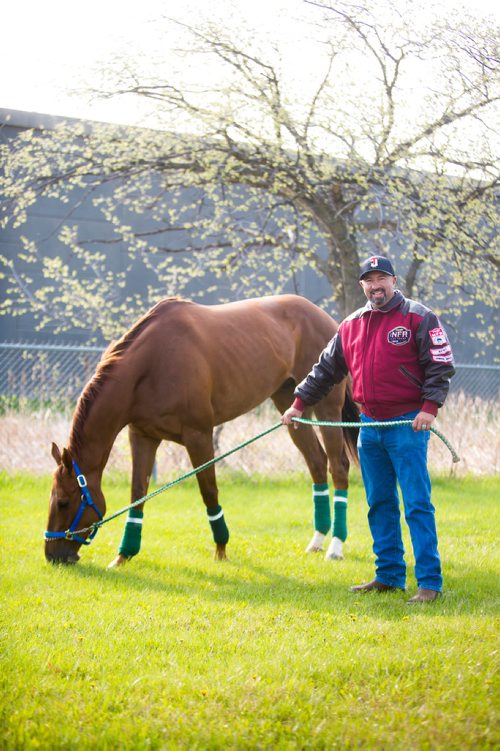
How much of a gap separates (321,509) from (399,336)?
248cm

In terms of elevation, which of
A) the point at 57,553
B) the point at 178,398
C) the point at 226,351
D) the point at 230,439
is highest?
the point at 226,351

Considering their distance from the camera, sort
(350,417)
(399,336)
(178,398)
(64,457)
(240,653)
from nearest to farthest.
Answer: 1. (240,653)
2. (399,336)
3. (64,457)
4. (178,398)
5. (350,417)

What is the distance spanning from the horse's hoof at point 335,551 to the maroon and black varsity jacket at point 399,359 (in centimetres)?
174

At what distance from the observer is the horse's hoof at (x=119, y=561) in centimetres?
604

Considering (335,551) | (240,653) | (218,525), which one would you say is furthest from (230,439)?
(240,653)

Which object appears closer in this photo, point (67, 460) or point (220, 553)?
point (67, 460)

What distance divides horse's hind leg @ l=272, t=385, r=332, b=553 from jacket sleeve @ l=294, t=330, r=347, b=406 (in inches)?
64.8

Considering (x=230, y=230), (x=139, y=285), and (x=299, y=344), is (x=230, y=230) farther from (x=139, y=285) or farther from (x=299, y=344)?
(x=299, y=344)

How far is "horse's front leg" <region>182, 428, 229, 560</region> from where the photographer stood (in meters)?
6.15

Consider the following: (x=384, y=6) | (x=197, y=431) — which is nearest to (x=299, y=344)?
(x=197, y=431)

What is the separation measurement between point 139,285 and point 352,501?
23.5 ft

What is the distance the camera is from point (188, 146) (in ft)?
35.1

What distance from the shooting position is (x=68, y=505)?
5754 mm

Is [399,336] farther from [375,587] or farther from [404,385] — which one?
[375,587]
